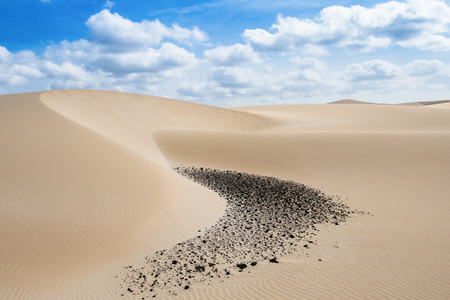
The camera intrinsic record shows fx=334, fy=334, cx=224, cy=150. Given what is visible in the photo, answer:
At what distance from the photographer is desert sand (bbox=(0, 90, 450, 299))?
682 centimetres

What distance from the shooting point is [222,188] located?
1528cm

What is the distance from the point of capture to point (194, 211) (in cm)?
1146

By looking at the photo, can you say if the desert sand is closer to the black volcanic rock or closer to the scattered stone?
the black volcanic rock

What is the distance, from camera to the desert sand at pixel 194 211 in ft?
22.4

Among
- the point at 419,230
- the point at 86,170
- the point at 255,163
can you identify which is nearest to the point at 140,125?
the point at 255,163

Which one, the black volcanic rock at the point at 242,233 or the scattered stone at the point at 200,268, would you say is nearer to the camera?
the black volcanic rock at the point at 242,233

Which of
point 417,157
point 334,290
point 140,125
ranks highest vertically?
point 140,125

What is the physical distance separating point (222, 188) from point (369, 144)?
1137 cm

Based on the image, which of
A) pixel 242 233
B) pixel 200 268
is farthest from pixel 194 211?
pixel 200 268

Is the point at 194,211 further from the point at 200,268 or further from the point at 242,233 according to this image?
the point at 200,268

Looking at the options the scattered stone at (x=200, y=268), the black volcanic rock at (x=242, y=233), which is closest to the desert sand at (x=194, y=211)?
the black volcanic rock at (x=242, y=233)

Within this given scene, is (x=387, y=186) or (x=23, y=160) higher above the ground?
(x=23, y=160)

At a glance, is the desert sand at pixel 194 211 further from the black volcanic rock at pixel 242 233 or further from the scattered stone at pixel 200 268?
the scattered stone at pixel 200 268

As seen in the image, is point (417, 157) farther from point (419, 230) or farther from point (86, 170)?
point (86, 170)
